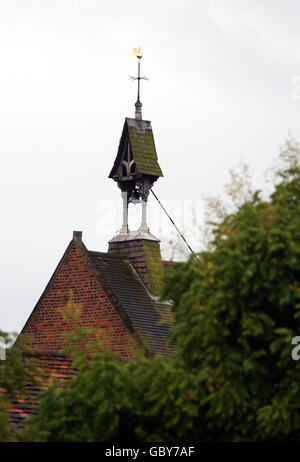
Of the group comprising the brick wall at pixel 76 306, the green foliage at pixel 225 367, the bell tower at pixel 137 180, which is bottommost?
the green foliage at pixel 225 367

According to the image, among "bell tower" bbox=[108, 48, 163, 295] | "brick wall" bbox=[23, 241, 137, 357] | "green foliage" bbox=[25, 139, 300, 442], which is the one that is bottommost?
"green foliage" bbox=[25, 139, 300, 442]

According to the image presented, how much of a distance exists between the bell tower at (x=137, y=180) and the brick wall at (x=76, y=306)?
2036 millimetres

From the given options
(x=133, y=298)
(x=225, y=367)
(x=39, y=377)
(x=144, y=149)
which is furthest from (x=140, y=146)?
(x=225, y=367)

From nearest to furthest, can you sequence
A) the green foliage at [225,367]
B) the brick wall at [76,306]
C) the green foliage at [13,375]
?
the green foliage at [225,367] < the green foliage at [13,375] < the brick wall at [76,306]

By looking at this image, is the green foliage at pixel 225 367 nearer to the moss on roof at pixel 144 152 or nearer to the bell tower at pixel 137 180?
the bell tower at pixel 137 180

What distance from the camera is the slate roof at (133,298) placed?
1196 inches

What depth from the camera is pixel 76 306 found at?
30.8m

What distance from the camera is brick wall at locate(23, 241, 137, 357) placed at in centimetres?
3064

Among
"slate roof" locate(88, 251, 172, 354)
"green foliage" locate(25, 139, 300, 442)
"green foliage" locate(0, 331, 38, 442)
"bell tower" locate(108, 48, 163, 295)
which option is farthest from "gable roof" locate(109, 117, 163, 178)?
"green foliage" locate(25, 139, 300, 442)

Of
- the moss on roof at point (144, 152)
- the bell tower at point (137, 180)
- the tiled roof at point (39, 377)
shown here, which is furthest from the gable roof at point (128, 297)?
the tiled roof at point (39, 377)

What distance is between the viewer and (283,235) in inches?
613

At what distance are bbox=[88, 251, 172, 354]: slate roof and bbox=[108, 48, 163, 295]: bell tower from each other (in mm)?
496

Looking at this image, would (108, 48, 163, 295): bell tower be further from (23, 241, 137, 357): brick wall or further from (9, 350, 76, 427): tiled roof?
(9, 350, 76, 427): tiled roof

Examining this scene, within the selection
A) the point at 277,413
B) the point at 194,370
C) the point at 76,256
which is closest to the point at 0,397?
the point at 194,370
